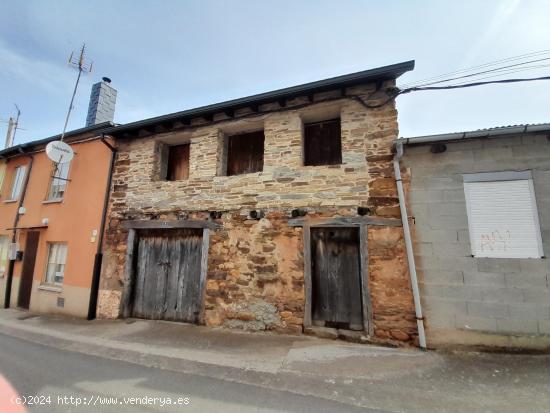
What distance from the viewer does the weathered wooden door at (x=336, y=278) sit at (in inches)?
191

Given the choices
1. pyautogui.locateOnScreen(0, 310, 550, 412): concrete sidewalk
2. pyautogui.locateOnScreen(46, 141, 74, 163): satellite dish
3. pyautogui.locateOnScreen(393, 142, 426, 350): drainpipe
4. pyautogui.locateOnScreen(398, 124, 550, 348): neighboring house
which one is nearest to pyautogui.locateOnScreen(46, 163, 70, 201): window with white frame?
pyautogui.locateOnScreen(46, 141, 74, 163): satellite dish

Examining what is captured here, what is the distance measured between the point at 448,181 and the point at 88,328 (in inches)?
303

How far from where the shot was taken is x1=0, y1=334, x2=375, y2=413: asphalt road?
289cm

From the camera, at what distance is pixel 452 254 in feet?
14.1

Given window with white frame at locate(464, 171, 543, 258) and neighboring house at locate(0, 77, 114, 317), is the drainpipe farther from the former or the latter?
neighboring house at locate(0, 77, 114, 317)

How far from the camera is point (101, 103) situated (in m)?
9.17

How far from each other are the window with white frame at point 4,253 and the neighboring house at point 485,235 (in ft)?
39.0

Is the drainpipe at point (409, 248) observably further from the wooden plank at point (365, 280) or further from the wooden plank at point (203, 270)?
the wooden plank at point (203, 270)

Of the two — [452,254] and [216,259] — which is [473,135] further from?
[216,259]

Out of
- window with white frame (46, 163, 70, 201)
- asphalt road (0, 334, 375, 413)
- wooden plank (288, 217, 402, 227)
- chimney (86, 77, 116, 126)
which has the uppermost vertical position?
chimney (86, 77, 116, 126)

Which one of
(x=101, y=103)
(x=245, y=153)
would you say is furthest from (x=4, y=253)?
(x=245, y=153)

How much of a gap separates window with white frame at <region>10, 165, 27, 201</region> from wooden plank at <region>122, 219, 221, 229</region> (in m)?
5.70

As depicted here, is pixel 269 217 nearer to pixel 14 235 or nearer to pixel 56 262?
pixel 56 262

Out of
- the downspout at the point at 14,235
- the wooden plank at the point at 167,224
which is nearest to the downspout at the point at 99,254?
the wooden plank at the point at 167,224
